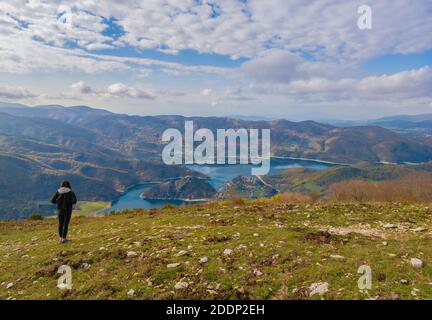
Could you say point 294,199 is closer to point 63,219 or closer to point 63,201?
point 63,219

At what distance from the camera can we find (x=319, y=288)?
7715mm

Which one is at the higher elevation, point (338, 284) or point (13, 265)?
point (338, 284)

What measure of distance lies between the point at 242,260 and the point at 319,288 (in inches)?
119

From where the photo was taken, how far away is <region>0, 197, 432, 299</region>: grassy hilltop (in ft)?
26.3

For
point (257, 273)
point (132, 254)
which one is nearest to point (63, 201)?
point (132, 254)

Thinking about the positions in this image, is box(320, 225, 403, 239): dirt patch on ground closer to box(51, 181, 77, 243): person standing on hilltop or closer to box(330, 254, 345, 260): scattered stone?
box(330, 254, 345, 260): scattered stone

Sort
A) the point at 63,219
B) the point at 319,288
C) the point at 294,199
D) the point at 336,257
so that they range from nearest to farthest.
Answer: the point at 319,288 < the point at 336,257 < the point at 63,219 < the point at 294,199

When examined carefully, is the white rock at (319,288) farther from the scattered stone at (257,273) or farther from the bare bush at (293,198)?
the bare bush at (293,198)
